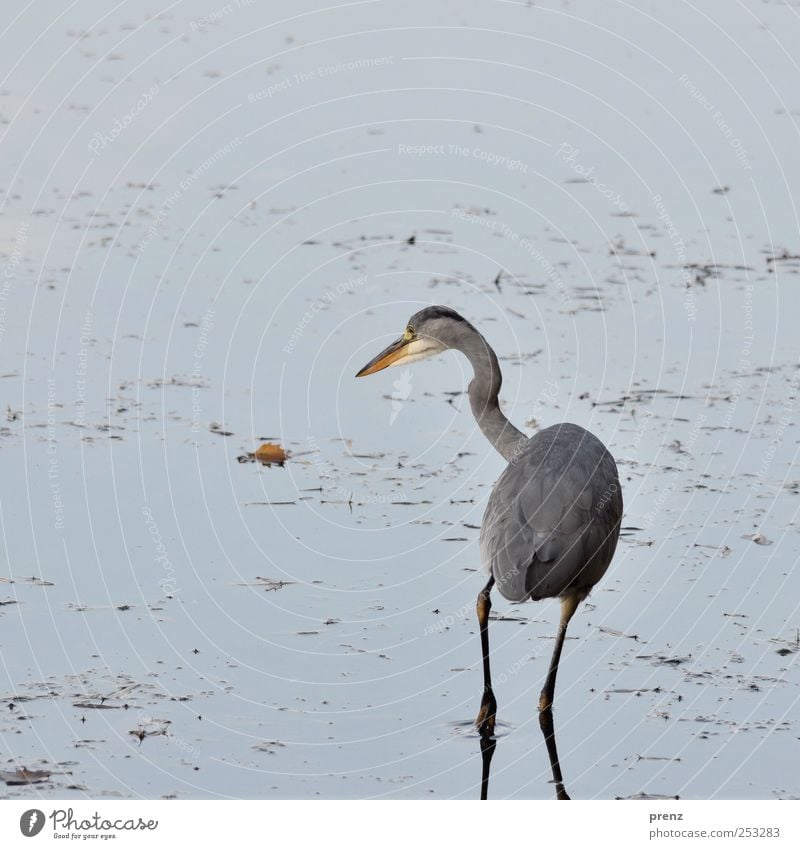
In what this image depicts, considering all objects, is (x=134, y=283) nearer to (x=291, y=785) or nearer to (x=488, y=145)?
(x=488, y=145)

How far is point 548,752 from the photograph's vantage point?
6.46 m

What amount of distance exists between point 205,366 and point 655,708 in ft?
15.8

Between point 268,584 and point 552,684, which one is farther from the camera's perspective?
point 268,584

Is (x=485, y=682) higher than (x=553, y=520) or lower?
lower

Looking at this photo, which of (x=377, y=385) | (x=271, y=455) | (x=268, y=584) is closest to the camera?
(x=268, y=584)

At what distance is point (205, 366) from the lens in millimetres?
10523

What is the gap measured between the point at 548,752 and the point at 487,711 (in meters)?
0.32

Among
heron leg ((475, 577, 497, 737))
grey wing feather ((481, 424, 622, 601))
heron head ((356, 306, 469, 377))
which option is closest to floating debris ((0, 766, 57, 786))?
heron leg ((475, 577, 497, 737))

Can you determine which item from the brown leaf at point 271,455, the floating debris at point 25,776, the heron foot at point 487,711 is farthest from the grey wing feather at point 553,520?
the brown leaf at point 271,455

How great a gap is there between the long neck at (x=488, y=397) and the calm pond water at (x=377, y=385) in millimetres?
640
